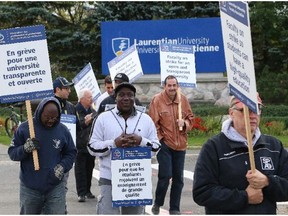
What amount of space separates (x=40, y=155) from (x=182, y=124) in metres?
3.32

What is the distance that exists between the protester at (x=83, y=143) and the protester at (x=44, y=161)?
3.60 meters

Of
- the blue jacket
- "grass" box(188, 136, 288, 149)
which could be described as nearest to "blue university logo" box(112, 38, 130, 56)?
"grass" box(188, 136, 288, 149)

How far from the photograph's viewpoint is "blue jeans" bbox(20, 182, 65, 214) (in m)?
7.78

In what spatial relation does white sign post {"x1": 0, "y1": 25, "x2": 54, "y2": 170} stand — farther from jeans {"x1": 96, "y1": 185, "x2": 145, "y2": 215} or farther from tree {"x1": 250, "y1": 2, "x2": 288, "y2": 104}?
tree {"x1": 250, "y1": 2, "x2": 288, "y2": 104}

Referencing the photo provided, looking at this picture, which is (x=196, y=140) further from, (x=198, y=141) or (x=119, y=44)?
(x=119, y=44)

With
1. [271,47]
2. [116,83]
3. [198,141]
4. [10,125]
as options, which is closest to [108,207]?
[116,83]

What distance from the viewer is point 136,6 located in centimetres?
3462

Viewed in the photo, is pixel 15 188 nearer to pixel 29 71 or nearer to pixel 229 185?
pixel 29 71

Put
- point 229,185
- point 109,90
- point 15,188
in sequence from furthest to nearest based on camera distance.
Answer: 1. point 15,188
2. point 109,90
3. point 229,185

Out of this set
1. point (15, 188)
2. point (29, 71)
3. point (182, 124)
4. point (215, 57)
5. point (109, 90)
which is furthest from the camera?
point (215, 57)

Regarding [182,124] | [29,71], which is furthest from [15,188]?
[29,71]

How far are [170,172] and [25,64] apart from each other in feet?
10.4

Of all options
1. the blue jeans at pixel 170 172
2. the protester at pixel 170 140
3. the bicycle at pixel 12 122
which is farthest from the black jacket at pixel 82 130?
the bicycle at pixel 12 122

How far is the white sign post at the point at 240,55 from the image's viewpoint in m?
5.46
